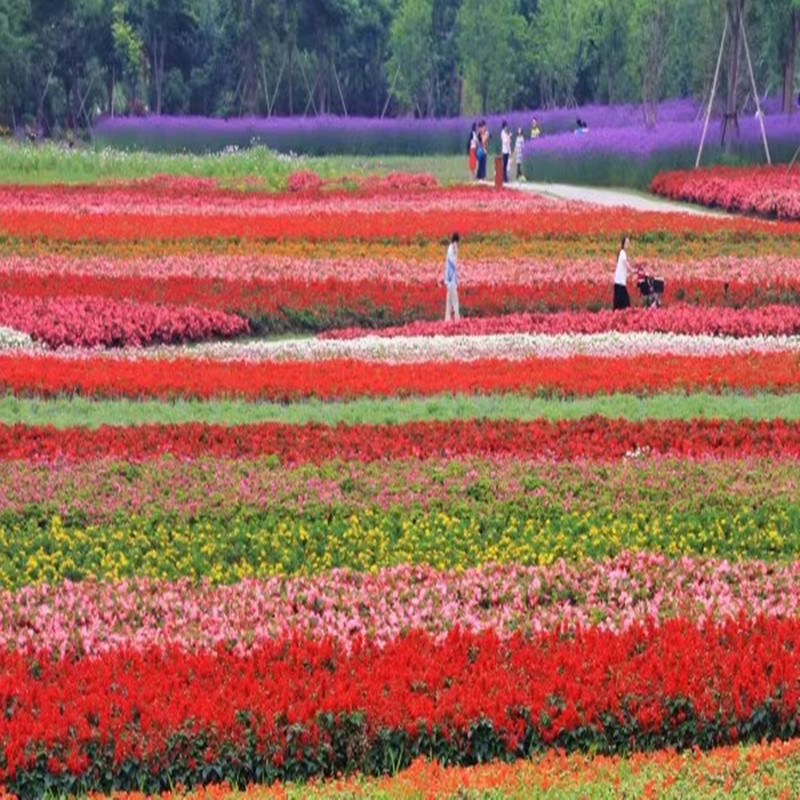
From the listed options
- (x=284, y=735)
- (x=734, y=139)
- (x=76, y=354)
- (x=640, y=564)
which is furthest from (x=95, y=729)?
(x=734, y=139)

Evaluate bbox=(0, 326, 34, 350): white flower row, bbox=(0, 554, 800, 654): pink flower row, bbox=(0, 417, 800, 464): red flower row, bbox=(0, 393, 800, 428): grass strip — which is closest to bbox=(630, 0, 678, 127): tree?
bbox=(0, 326, 34, 350): white flower row

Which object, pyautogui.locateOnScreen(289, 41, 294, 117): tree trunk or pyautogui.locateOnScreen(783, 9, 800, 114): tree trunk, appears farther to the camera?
pyautogui.locateOnScreen(289, 41, 294, 117): tree trunk

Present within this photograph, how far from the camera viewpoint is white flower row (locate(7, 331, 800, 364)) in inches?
779

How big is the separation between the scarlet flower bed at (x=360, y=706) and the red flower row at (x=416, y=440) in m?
4.61

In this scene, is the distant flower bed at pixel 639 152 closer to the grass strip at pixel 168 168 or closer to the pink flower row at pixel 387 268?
the grass strip at pixel 168 168

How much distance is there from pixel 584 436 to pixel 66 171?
1424 inches

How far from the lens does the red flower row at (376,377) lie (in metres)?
17.0

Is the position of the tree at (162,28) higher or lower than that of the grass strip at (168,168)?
higher

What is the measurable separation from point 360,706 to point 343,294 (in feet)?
53.2

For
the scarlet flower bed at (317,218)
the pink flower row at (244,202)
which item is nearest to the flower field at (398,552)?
the scarlet flower bed at (317,218)

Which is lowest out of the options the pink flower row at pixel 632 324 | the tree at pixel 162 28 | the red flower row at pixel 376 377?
the pink flower row at pixel 632 324

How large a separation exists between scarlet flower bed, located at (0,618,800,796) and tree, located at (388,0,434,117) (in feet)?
242

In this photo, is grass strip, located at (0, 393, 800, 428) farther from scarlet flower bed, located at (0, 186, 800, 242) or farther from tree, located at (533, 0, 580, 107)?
tree, located at (533, 0, 580, 107)

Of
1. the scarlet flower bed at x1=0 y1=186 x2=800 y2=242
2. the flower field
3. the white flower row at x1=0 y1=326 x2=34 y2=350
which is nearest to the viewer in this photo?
the flower field
